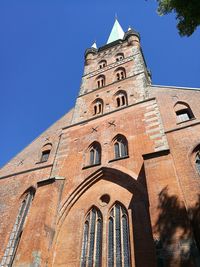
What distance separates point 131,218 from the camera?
30.8 feet

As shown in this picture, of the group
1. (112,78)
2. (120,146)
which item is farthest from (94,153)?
(112,78)

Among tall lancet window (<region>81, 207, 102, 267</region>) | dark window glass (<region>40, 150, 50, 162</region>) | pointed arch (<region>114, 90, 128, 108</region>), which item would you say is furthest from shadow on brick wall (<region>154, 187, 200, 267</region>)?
dark window glass (<region>40, 150, 50, 162</region>)

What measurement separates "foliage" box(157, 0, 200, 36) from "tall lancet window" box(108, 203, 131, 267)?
6804mm

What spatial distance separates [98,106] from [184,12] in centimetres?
1077

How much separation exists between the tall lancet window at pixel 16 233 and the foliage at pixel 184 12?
408 inches

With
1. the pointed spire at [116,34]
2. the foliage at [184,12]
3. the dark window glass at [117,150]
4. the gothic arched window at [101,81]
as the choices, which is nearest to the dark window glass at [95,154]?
the dark window glass at [117,150]

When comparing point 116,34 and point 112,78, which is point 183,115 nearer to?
point 112,78

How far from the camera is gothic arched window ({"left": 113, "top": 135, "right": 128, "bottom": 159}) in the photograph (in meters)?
12.2

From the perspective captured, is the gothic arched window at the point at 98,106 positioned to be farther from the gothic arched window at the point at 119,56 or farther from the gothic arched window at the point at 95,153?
the gothic arched window at the point at 119,56

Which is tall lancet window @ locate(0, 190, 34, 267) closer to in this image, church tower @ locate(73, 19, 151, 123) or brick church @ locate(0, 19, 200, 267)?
brick church @ locate(0, 19, 200, 267)

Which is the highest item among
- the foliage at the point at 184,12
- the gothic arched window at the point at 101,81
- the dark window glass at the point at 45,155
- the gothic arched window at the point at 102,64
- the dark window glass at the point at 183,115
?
the gothic arched window at the point at 102,64

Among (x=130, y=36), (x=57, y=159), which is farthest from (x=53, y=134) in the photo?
(x=130, y=36)

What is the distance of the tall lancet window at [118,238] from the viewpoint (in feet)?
28.1

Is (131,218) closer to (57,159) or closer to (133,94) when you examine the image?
(57,159)
